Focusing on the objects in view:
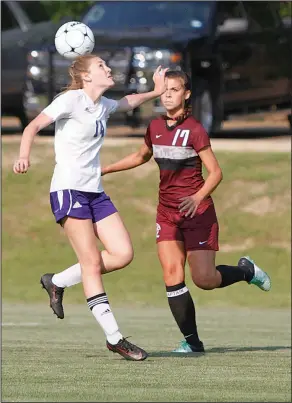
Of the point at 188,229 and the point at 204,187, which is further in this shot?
the point at 188,229

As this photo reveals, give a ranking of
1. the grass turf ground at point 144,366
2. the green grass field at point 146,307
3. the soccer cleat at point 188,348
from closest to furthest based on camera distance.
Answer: the grass turf ground at point 144,366 < the green grass field at point 146,307 < the soccer cleat at point 188,348

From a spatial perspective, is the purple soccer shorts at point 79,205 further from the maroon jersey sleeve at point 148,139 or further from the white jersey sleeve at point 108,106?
the maroon jersey sleeve at point 148,139

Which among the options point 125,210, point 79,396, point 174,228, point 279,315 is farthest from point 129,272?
point 79,396

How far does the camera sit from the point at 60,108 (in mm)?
8602

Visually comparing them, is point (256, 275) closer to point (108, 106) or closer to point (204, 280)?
point (204, 280)

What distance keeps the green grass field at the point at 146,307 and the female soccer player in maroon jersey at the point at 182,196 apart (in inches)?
18.3

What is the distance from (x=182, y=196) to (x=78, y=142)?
96 centimetres

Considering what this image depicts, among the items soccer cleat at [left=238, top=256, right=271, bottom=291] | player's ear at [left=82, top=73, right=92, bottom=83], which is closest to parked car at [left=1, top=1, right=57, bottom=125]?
soccer cleat at [left=238, top=256, right=271, bottom=291]

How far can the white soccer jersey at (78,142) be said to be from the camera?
868cm

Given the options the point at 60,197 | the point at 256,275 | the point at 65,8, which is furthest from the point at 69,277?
the point at 65,8

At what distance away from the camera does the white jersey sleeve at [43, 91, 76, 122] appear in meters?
8.58

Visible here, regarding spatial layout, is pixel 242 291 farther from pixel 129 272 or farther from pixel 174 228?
pixel 174 228

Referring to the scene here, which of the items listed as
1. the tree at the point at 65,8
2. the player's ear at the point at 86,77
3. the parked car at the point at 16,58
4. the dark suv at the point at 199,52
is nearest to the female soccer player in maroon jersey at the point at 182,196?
the player's ear at the point at 86,77

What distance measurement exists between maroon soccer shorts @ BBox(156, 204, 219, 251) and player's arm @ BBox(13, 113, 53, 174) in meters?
1.27
